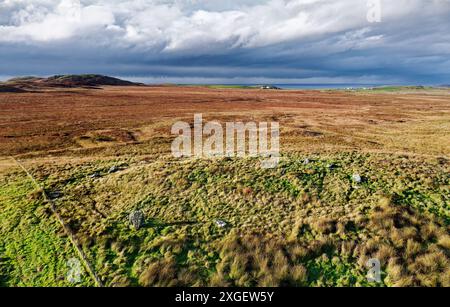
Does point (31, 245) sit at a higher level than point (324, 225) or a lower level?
lower

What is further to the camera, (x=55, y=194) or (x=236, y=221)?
(x=55, y=194)

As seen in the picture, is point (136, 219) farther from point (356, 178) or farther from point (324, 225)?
point (356, 178)

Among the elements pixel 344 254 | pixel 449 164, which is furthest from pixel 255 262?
pixel 449 164

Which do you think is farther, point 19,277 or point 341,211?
point 341,211

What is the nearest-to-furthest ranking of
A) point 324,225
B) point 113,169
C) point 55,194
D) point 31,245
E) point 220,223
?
point 31,245
point 324,225
point 220,223
point 55,194
point 113,169

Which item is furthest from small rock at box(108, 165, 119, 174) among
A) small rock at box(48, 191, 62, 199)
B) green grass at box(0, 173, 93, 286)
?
green grass at box(0, 173, 93, 286)

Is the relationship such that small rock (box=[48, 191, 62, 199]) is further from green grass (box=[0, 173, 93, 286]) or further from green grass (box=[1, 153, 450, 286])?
green grass (box=[0, 173, 93, 286])

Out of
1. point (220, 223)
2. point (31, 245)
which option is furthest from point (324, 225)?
point (31, 245)
